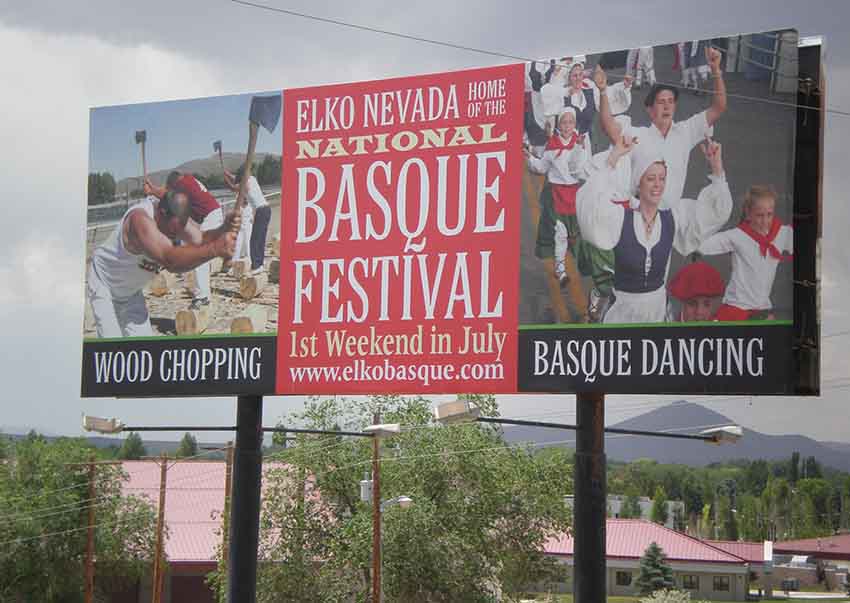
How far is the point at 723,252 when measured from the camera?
50.1ft

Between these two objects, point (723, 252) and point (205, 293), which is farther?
point (205, 293)

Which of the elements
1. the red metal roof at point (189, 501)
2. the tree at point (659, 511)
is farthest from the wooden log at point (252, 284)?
the tree at point (659, 511)

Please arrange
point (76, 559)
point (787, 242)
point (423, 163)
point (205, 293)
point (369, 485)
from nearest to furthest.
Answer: point (787, 242)
point (423, 163)
point (205, 293)
point (369, 485)
point (76, 559)

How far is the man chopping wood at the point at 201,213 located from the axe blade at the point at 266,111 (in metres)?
1.21

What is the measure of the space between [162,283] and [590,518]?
689 cm

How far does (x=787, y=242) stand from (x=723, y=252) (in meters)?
0.71

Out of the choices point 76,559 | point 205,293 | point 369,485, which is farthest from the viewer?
point 76,559

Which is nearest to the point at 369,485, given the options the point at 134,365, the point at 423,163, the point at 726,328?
the point at 134,365

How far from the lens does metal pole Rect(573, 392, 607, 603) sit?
1569cm

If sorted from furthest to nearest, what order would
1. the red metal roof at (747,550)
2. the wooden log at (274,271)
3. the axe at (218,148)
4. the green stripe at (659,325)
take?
the red metal roof at (747,550)
the axe at (218,148)
the wooden log at (274,271)
the green stripe at (659,325)

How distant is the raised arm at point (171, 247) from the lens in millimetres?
18438

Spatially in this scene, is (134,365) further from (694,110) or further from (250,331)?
(694,110)

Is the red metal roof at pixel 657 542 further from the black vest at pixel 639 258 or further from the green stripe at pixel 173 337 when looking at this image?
the black vest at pixel 639 258

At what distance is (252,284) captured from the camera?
717 inches
